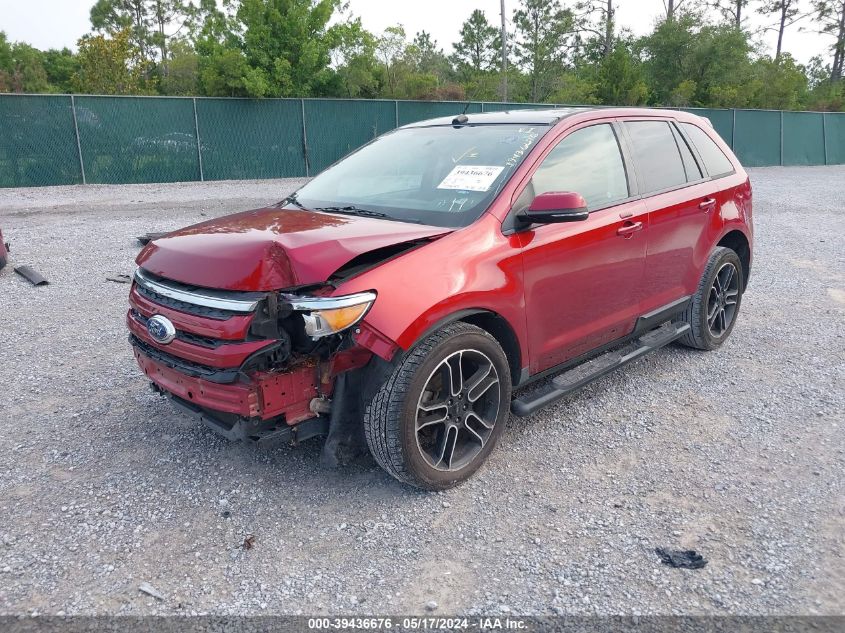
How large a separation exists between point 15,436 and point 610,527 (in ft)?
10.8

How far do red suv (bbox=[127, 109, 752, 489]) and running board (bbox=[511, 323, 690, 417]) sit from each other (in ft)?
0.06

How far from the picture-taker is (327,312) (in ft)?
9.27

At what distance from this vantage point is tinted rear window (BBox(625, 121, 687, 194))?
4449 mm

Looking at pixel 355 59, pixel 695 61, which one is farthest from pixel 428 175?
pixel 695 61

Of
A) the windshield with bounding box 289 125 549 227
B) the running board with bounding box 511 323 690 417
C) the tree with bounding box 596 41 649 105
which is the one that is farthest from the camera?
the tree with bounding box 596 41 649 105

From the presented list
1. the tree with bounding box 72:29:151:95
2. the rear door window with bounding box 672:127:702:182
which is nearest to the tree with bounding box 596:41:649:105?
the tree with bounding box 72:29:151:95

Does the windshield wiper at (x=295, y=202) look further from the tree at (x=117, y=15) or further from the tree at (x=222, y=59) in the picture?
the tree at (x=117, y=15)

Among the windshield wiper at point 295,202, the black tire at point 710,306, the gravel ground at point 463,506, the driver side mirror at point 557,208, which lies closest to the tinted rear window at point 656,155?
the black tire at point 710,306

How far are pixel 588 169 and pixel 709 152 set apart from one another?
5.72 ft

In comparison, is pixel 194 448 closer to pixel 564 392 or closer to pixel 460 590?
pixel 460 590

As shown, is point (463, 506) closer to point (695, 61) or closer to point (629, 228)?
point (629, 228)

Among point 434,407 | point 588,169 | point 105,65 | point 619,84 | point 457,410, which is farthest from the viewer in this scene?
point 619,84

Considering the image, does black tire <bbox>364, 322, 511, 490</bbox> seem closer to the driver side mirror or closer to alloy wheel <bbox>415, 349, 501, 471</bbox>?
alloy wheel <bbox>415, 349, 501, 471</bbox>

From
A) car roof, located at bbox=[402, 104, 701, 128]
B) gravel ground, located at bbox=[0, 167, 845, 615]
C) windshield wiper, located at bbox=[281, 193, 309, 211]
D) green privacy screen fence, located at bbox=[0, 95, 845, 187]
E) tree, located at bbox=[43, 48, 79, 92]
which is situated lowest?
gravel ground, located at bbox=[0, 167, 845, 615]
